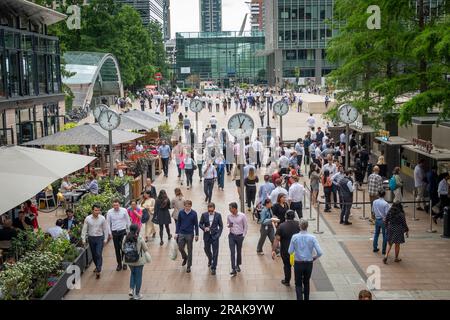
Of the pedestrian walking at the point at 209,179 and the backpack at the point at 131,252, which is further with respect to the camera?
the pedestrian walking at the point at 209,179

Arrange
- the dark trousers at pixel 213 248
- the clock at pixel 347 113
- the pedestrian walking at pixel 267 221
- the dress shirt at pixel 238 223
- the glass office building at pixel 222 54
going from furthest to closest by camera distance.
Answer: the glass office building at pixel 222 54 → the clock at pixel 347 113 → the pedestrian walking at pixel 267 221 → the dark trousers at pixel 213 248 → the dress shirt at pixel 238 223

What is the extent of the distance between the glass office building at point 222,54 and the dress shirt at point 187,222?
14130 centimetres

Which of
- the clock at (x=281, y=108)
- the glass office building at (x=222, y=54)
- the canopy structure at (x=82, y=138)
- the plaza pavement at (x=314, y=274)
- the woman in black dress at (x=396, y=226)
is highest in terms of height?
the glass office building at (x=222, y=54)

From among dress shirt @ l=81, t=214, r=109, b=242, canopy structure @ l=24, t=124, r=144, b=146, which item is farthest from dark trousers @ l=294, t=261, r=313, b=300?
canopy structure @ l=24, t=124, r=144, b=146

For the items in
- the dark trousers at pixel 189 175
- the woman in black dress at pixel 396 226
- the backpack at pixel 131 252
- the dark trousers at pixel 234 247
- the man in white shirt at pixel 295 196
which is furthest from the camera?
the dark trousers at pixel 189 175

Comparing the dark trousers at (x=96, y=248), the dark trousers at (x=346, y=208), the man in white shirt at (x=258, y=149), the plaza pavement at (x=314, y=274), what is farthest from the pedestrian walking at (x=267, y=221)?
the man in white shirt at (x=258, y=149)

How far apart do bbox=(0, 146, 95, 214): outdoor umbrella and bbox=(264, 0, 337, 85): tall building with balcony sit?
91.1m

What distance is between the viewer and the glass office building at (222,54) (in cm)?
15312

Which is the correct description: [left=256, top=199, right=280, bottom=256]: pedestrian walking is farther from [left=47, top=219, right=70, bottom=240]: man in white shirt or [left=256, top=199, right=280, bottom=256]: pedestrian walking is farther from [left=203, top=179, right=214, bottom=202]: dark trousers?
[left=203, top=179, right=214, bottom=202]: dark trousers

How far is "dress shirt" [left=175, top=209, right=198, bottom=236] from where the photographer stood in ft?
39.9

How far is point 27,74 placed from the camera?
26.8 metres

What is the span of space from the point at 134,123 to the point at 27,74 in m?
5.86

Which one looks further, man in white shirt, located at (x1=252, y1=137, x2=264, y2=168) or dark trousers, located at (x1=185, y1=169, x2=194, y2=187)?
man in white shirt, located at (x1=252, y1=137, x2=264, y2=168)

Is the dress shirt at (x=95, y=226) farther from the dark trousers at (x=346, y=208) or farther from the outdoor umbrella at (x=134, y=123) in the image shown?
the outdoor umbrella at (x=134, y=123)
